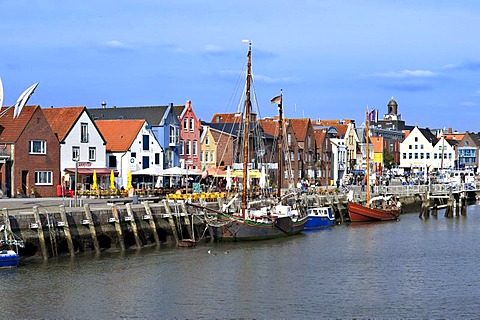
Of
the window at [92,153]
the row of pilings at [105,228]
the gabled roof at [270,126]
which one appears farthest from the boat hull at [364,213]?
the gabled roof at [270,126]

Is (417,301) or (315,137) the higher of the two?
(315,137)

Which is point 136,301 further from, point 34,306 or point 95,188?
point 95,188

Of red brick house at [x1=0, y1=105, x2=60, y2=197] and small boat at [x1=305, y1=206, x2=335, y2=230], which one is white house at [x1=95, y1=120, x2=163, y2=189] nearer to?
red brick house at [x1=0, y1=105, x2=60, y2=197]

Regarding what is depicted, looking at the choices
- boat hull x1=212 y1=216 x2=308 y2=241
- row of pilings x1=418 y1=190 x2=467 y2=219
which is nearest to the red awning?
boat hull x1=212 y1=216 x2=308 y2=241

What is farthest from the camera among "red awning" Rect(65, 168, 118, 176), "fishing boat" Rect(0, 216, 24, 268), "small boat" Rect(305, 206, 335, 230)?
"red awning" Rect(65, 168, 118, 176)

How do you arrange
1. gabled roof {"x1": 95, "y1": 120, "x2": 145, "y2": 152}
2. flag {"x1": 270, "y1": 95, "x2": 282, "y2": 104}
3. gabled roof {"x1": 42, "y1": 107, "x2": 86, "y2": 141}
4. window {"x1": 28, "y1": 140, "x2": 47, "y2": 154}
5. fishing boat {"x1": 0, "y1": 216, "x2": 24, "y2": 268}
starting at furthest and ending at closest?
gabled roof {"x1": 95, "y1": 120, "x2": 145, "y2": 152} < gabled roof {"x1": 42, "y1": 107, "x2": 86, "y2": 141} < window {"x1": 28, "y1": 140, "x2": 47, "y2": 154} < flag {"x1": 270, "y1": 95, "x2": 282, "y2": 104} < fishing boat {"x1": 0, "y1": 216, "x2": 24, "y2": 268}

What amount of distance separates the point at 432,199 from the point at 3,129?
44.7m

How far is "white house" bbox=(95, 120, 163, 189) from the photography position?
270ft

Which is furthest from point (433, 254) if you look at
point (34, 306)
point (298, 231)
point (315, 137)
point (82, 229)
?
point (315, 137)

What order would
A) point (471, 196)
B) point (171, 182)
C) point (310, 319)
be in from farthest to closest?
1. point (471, 196)
2. point (171, 182)
3. point (310, 319)

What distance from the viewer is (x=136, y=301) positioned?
1393 inches

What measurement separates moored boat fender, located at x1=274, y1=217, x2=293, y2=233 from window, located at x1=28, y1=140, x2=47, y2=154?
2351cm

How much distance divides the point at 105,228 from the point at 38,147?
969 inches

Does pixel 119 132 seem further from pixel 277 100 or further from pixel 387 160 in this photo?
pixel 387 160
